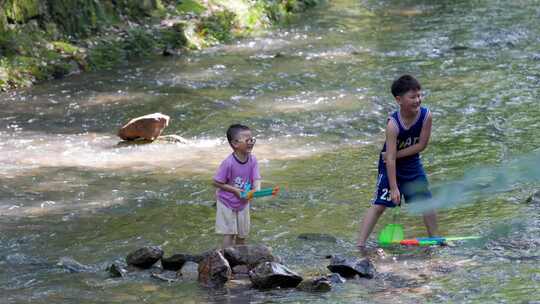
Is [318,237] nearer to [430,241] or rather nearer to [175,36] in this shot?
[430,241]

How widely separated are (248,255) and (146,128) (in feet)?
16.9

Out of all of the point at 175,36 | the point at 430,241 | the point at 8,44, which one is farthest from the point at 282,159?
the point at 175,36

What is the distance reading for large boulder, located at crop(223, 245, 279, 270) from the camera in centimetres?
749

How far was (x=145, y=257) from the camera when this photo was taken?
7.61m

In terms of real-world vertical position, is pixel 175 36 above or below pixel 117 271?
above

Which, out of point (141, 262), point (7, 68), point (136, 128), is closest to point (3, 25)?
point (7, 68)

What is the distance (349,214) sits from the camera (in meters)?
9.26

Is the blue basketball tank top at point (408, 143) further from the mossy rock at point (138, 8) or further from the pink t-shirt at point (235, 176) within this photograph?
the mossy rock at point (138, 8)

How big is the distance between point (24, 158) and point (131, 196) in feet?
7.47

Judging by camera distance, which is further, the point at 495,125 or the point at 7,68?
→ the point at 7,68

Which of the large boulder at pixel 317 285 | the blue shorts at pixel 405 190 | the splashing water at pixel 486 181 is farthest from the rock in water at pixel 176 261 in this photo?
A: the splashing water at pixel 486 181

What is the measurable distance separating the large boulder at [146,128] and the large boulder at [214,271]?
17.3ft

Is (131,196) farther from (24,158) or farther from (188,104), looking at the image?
(188,104)

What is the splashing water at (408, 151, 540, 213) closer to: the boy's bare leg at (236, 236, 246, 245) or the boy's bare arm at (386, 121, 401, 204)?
the boy's bare arm at (386, 121, 401, 204)
